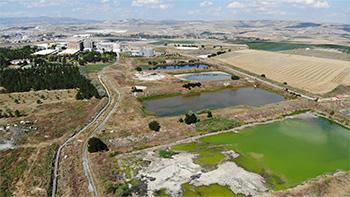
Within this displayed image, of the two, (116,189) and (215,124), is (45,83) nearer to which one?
(116,189)

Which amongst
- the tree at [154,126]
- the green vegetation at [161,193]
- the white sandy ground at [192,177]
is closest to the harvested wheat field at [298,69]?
the white sandy ground at [192,177]

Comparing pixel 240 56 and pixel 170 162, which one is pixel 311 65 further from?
pixel 170 162

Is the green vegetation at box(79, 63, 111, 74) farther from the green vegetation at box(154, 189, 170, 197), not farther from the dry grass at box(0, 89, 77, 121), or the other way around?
the green vegetation at box(154, 189, 170, 197)

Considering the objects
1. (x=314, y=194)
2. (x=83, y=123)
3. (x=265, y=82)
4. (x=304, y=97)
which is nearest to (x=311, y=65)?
(x=265, y=82)

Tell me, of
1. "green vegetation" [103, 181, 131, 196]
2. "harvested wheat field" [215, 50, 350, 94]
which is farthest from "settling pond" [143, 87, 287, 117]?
"green vegetation" [103, 181, 131, 196]

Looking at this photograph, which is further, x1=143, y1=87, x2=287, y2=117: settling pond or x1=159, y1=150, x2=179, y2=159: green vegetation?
x1=143, y1=87, x2=287, y2=117: settling pond

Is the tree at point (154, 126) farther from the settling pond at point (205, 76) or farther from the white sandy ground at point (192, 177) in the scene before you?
the settling pond at point (205, 76)
